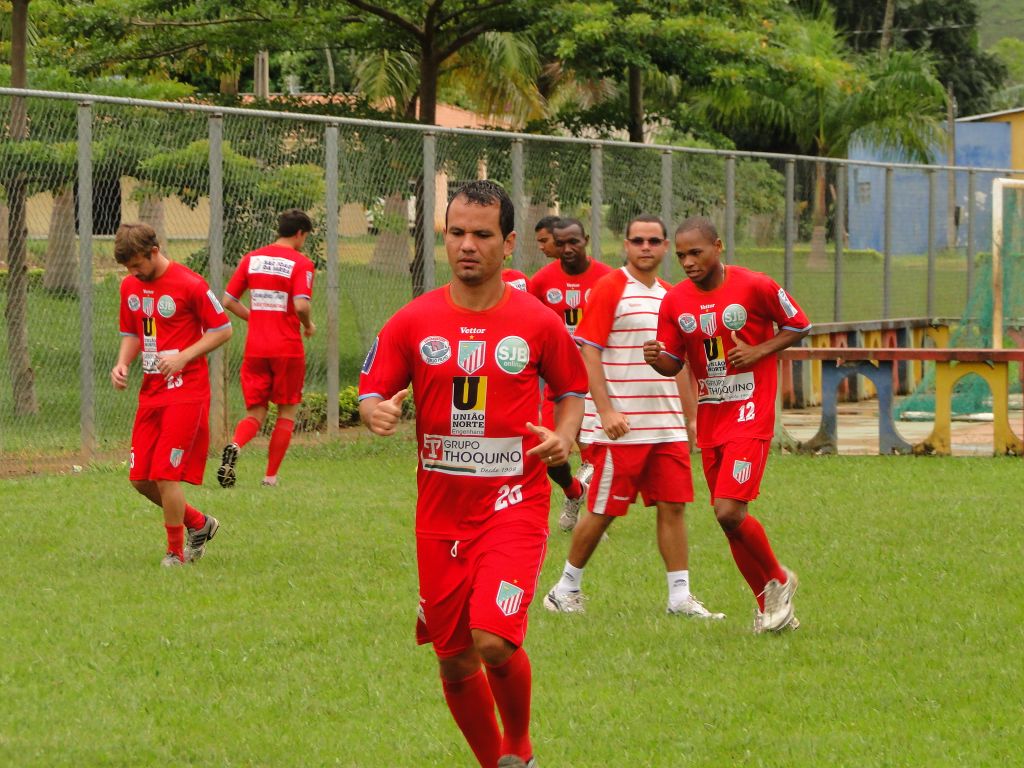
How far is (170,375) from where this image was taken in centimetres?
944

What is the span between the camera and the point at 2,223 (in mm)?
13320

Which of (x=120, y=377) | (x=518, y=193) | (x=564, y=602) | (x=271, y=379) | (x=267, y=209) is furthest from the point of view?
(x=518, y=193)

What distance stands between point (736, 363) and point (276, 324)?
627 centimetres

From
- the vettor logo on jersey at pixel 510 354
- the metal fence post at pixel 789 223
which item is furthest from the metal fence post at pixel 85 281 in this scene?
the metal fence post at pixel 789 223

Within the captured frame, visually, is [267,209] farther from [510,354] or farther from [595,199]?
[510,354]

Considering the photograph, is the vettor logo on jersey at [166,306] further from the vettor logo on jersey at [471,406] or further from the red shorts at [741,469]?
the vettor logo on jersey at [471,406]

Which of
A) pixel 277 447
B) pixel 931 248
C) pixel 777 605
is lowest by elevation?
pixel 777 605

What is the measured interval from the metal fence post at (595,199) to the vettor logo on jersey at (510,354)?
12.9m

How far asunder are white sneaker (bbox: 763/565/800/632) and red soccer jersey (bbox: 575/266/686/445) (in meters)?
1.23

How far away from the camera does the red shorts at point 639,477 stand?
28.7 feet

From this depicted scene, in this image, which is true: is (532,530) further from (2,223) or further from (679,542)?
(2,223)

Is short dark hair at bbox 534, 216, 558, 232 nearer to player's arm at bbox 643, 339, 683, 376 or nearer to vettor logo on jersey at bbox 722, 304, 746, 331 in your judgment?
player's arm at bbox 643, 339, 683, 376

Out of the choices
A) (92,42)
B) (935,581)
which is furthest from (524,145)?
(935,581)

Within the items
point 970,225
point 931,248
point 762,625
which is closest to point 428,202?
point 762,625
